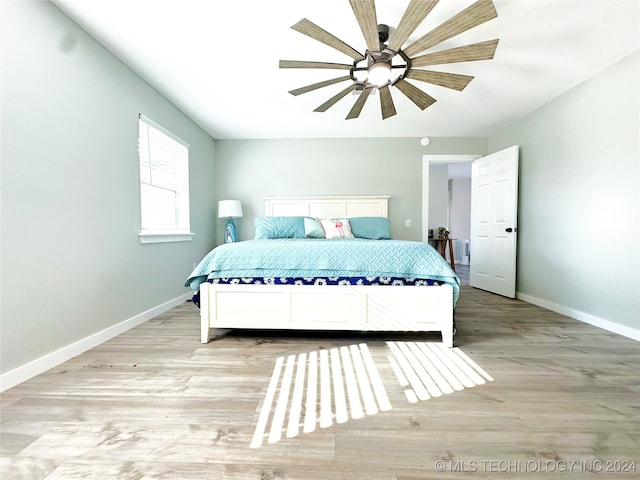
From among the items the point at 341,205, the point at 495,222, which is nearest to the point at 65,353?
the point at 341,205

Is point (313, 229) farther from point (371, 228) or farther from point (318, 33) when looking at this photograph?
point (318, 33)

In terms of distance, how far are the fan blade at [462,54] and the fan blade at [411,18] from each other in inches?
10.2

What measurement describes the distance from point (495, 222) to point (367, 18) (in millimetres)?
3257

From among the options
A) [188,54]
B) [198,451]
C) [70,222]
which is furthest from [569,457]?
[188,54]

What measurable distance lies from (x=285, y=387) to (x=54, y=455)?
3.16 ft

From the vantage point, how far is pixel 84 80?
6.55 ft

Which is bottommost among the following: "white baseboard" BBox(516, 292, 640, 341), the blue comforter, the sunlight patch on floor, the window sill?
the sunlight patch on floor

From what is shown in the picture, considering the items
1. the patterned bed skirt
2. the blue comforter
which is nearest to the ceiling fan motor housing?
the blue comforter

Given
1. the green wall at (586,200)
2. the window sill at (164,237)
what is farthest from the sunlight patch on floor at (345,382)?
the window sill at (164,237)

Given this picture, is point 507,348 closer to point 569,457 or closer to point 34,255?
point 569,457

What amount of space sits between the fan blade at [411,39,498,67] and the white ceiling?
0.26 m

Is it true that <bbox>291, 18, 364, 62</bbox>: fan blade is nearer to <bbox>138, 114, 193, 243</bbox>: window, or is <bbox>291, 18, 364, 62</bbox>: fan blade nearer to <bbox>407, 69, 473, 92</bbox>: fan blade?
<bbox>407, 69, 473, 92</bbox>: fan blade

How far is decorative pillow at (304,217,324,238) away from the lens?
339cm

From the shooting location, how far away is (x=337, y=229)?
136 inches
